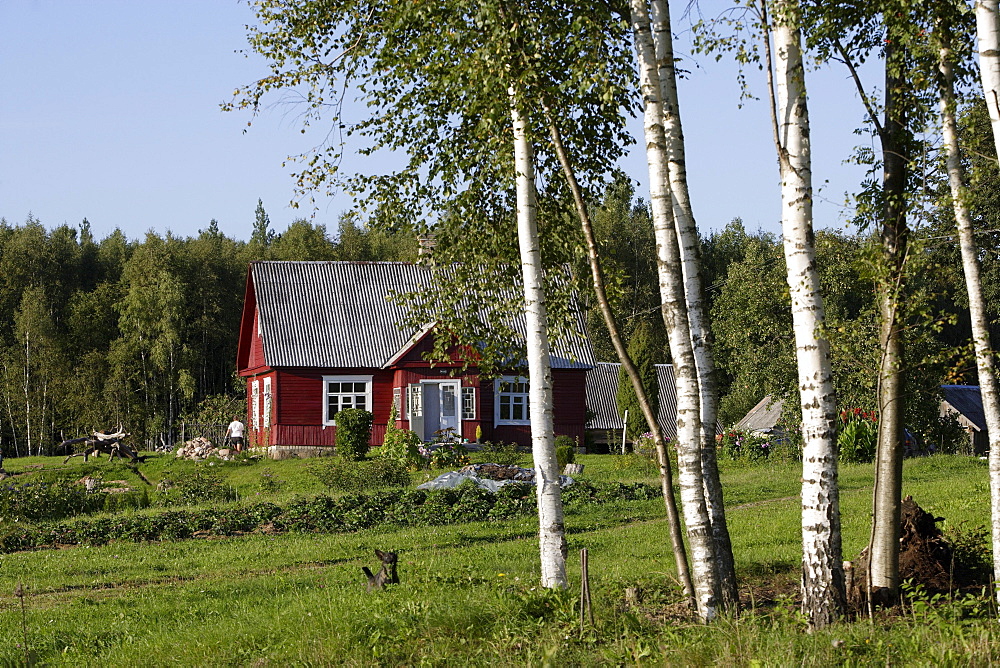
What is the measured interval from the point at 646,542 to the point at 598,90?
6.44 m

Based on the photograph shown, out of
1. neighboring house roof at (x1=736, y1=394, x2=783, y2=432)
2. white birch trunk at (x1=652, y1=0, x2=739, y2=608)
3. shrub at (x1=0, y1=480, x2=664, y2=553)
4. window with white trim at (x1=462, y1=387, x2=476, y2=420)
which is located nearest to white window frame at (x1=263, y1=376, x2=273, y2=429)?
window with white trim at (x1=462, y1=387, x2=476, y2=420)

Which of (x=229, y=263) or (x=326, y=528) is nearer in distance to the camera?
(x=326, y=528)

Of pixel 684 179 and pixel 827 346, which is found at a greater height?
pixel 684 179

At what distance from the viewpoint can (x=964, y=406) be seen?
1414 inches

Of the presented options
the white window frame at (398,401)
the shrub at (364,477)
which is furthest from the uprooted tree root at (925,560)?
the white window frame at (398,401)

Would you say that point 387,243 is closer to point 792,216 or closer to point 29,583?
point 29,583

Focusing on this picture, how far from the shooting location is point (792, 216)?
6.77m

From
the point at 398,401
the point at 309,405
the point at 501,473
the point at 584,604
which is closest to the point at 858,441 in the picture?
the point at 501,473

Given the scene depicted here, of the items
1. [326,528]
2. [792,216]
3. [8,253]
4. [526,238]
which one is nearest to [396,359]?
[326,528]

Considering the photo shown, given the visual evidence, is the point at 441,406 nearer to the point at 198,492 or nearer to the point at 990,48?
the point at 198,492

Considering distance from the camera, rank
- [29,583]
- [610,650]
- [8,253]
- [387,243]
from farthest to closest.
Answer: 1. [387,243]
2. [8,253]
3. [29,583]
4. [610,650]

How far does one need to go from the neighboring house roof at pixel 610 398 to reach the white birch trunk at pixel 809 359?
1298 inches

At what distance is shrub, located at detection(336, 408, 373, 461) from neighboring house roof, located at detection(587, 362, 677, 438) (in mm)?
15662

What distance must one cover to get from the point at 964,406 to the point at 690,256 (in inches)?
1278
